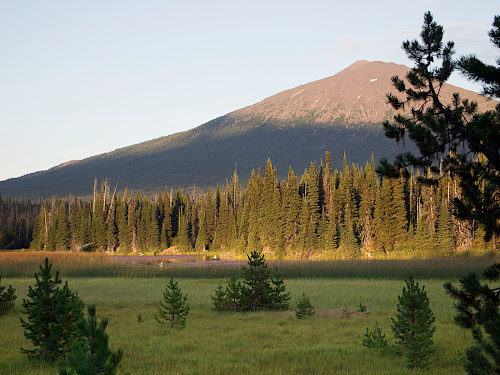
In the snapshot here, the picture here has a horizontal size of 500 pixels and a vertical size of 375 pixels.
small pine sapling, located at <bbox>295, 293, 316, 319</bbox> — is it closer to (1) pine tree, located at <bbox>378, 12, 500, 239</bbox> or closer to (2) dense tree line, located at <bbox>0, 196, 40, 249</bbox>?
(1) pine tree, located at <bbox>378, 12, 500, 239</bbox>

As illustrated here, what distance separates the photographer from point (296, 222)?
8525 centimetres

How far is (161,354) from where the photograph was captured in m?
15.2

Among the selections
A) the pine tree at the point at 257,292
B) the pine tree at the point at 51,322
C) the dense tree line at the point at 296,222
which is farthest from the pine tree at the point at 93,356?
the dense tree line at the point at 296,222

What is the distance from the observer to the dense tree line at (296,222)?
7475 cm

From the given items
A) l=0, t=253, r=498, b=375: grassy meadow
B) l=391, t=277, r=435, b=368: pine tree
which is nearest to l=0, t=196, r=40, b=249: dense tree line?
l=0, t=253, r=498, b=375: grassy meadow

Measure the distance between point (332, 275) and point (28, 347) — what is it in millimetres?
29493

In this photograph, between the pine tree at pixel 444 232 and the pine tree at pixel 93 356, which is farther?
the pine tree at pixel 444 232

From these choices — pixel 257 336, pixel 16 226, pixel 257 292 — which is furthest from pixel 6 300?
pixel 16 226

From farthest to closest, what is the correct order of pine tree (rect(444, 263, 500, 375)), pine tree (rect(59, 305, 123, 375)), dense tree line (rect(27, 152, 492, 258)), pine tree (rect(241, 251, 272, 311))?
dense tree line (rect(27, 152, 492, 258)) → pine tree (rect(241, 251, 272, 311)) → pine tree (rect(444, 263, 500, 375)) → pine tree (rect(59, 305, 123, 375))

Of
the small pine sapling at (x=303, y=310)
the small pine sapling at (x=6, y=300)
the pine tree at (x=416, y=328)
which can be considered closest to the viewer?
the pine tree at (x=416, y=328)

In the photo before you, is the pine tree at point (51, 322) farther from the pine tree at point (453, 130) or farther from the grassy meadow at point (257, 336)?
the pine tree at point (453, 130)

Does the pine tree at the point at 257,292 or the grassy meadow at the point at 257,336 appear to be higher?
the pine tree at the point at 257,292

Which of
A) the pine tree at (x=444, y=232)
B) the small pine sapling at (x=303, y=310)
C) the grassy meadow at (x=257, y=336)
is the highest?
the pine tree at (x=444, y=232)

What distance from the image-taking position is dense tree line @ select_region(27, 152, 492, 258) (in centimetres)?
7475
